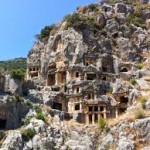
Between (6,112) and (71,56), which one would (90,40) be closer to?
(71,56)

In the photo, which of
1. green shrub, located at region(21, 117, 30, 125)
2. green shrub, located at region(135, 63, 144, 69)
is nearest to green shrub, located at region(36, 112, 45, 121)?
green shrub, located at region(21, 117, 30, 125)

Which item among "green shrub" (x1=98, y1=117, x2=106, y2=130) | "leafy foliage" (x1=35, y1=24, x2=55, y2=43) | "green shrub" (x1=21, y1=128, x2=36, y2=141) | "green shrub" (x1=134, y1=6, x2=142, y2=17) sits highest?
"green shrub" (x1=134, y1=6, x2=142, y2=17)

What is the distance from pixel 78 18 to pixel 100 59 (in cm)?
1315

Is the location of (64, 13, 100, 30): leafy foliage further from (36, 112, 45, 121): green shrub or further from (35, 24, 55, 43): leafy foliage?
(36, 112, 45, 121): green shrub

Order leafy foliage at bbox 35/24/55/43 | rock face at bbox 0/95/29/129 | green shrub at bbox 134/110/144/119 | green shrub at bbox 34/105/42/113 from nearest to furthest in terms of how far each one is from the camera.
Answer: green shrub at bbox 134/110/144/119 < rock face at bbox 0/95/29/129 < green shrub at bbox 34/105/42/113 < leafy foliage at bbox 35/24/55/43

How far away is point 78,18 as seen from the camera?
323 feet

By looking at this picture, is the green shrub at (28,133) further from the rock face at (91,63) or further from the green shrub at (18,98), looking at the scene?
the rock face at (91,63)

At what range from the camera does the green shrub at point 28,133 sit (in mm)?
65906

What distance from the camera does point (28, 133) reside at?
218 feet

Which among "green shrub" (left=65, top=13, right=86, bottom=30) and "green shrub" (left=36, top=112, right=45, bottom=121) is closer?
"green shrub" (left=36, top=112, right=45, bottom=121)

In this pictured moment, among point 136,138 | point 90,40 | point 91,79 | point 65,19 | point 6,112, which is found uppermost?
point 65,19

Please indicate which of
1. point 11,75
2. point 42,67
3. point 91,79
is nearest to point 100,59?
point 91,79

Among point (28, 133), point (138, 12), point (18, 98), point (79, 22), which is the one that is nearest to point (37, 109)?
point (18, 98)

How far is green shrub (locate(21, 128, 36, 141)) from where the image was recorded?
6591cm
